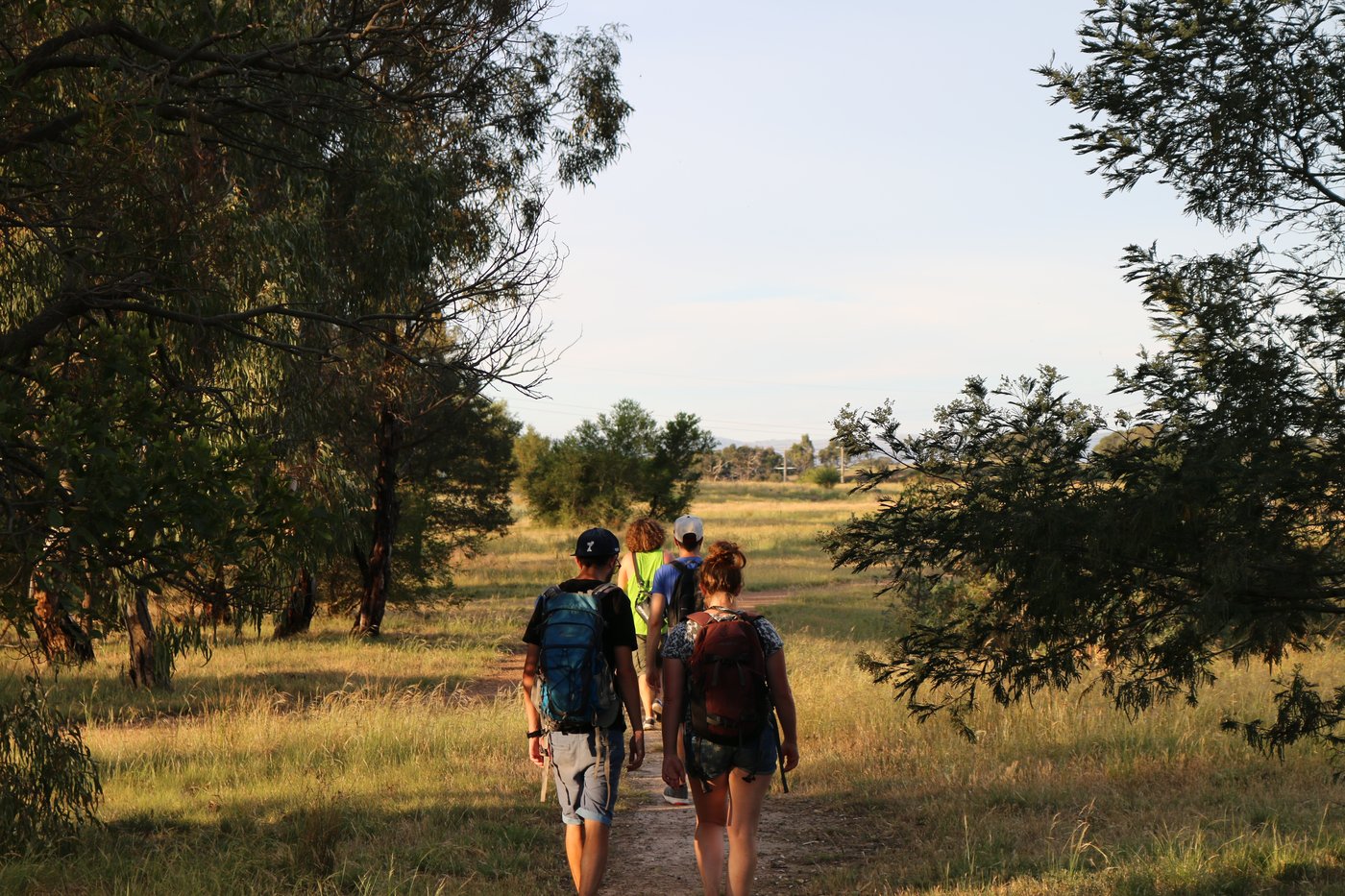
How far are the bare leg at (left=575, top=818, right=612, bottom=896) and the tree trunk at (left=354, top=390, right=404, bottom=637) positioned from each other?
14.8 m

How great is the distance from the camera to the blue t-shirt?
26.9ft

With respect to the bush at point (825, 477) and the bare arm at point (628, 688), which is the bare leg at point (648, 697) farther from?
the bush at point (825, 477)

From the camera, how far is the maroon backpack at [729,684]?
494cm

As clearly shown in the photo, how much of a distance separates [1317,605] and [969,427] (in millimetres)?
1703

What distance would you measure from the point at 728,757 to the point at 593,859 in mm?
744

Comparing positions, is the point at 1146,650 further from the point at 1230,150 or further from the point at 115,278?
the point at 115,278

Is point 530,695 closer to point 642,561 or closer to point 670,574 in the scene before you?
point 670,574

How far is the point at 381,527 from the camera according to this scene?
64.4 ft

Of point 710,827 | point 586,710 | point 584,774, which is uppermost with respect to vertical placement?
point 586,710

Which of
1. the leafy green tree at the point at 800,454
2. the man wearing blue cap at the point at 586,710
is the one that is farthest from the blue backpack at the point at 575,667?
the leafy green tree at the point at 800,454

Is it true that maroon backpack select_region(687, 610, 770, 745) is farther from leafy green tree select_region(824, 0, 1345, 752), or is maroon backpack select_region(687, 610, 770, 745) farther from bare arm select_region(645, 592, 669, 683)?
bare arm select_region(645, 592, 669, 683)

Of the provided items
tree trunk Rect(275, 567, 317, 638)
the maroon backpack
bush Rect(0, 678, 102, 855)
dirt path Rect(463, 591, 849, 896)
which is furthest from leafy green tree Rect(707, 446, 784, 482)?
the maroon backpack

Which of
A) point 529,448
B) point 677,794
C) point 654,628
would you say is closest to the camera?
point 677,794

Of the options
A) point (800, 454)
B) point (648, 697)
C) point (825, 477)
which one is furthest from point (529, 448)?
point (800, 454)
